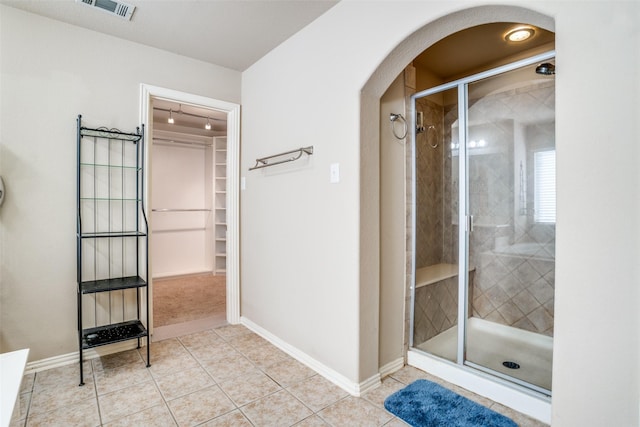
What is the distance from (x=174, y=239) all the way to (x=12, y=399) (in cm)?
478

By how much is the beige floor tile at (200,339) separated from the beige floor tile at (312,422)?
126 cm

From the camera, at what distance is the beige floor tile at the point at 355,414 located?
173cm

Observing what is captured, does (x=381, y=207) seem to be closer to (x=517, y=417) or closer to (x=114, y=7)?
(x=517, y=417)

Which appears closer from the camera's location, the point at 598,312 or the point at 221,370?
the point at 598,312

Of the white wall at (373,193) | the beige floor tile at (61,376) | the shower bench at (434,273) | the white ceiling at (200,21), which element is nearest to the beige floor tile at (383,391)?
the white wall at (373,193)

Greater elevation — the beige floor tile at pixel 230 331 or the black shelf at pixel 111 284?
the black shelf at pixel 111 284

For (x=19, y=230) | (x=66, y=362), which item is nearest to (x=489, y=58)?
(x=19, y=230)

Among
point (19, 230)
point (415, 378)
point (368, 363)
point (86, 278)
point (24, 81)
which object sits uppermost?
point (24, 81)

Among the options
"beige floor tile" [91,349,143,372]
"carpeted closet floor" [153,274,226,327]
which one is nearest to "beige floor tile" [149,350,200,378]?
"beige floor tile" [91,349,143,372]

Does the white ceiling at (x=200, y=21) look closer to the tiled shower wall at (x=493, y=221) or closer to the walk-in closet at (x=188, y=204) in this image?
the tiled shower wall at (x=493, y=221)

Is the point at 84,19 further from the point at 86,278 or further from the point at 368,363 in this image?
the point at 368,363

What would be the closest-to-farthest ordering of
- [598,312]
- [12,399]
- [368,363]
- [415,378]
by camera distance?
[12,399]
[598,312]
[368,363]
[415,378]

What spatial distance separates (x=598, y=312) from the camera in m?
1.13

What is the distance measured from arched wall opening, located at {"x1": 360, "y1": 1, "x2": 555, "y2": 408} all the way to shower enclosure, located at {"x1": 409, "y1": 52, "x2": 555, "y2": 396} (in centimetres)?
18
